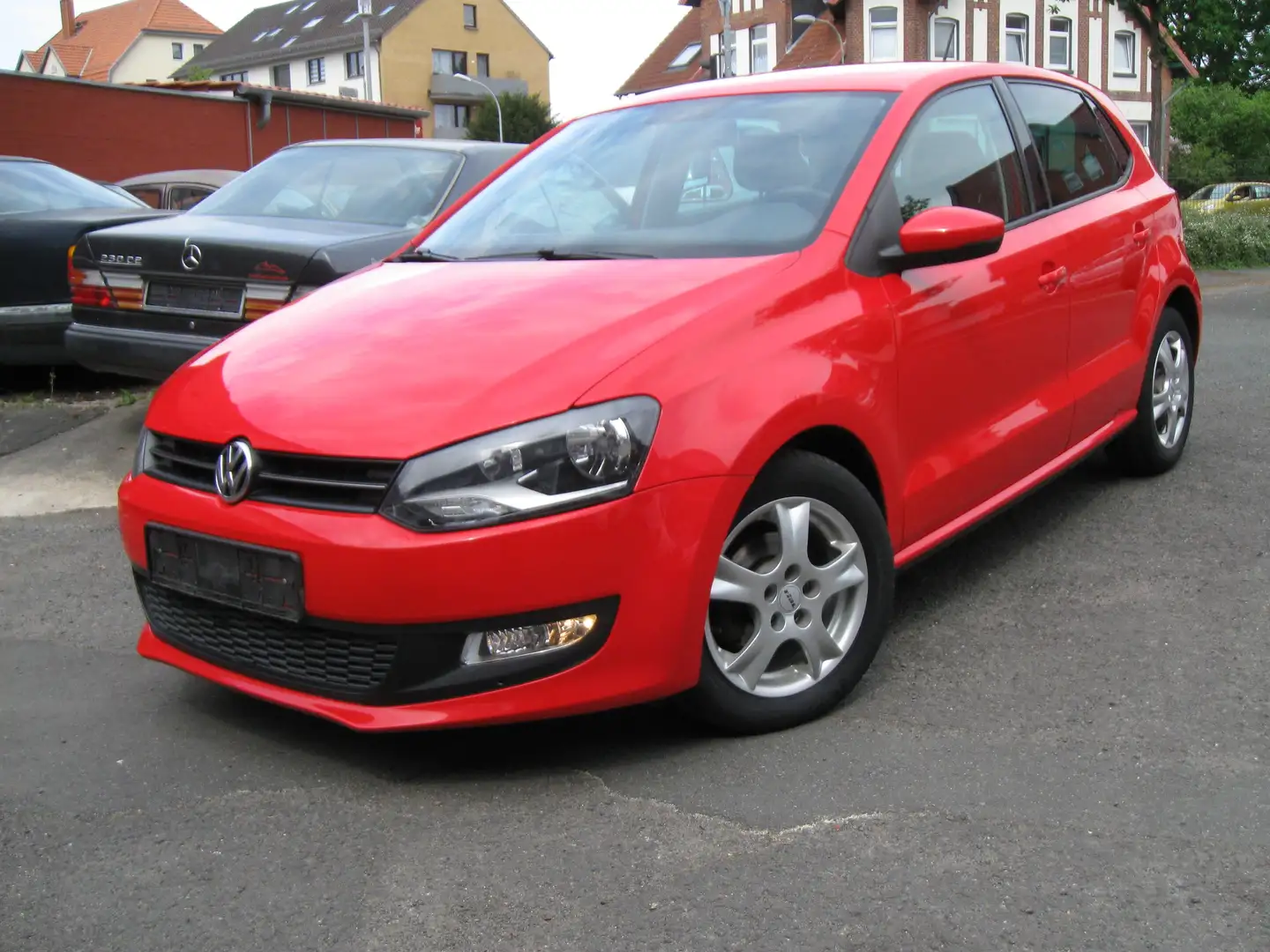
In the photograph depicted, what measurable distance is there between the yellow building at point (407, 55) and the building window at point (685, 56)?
12.6 meters

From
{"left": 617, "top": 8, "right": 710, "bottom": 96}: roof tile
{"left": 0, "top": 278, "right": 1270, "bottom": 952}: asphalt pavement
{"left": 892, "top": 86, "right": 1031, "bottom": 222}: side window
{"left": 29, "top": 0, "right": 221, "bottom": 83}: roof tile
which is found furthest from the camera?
{"left": 29, "top": 0, "right": 221, "bottom": 83}: roof tile

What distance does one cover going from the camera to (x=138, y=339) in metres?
6.51

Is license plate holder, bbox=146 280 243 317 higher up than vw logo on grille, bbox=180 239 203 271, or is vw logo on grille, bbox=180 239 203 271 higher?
vw logo on grille, bbox=180 239 203 271

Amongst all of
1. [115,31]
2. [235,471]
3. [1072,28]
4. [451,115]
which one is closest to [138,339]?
[235,471]

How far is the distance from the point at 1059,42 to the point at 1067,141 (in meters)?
46.9

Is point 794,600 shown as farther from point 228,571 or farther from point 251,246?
point 251,246

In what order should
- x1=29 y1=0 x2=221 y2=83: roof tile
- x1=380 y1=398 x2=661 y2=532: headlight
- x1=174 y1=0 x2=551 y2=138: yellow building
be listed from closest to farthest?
x1=380 y1=398 x2=661 y2=532: headlight
x1=174 y1=0 x2=551 y2=138: yellow building
x1=29 y1=0 x2=221 y2=83: roof tile

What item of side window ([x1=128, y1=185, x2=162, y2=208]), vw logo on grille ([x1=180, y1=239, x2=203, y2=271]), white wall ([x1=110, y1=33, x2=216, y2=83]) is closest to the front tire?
vw logo on grille ([x1=180, y1=239, x2=203, y2=271])

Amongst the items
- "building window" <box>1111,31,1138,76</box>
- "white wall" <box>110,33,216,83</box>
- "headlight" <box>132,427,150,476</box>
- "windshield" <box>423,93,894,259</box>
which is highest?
"white wall" <box>110,33,216,83</box>

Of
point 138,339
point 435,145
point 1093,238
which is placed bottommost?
point 138,339

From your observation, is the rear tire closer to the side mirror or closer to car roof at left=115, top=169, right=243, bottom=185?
the side mirror

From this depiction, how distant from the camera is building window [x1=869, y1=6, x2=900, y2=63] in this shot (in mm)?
46406

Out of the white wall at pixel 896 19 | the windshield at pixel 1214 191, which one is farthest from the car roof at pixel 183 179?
the windshield at pixel 1214 191

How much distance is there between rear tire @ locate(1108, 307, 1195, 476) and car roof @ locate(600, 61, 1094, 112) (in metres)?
1.34
